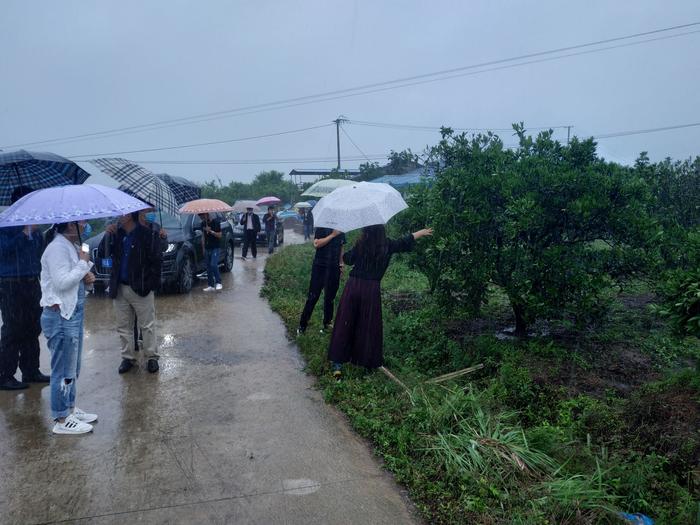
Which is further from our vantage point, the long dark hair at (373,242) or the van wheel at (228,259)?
the van wheel at (228,259)

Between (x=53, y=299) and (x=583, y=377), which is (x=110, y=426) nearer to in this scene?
(x=53, y=299)

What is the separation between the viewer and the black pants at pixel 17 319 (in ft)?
17.9

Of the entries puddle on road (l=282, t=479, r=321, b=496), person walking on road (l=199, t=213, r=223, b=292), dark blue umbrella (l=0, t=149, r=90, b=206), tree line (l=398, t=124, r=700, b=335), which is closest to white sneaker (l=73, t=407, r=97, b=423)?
puddle on road (l=282, t=479, r=321, b=496)

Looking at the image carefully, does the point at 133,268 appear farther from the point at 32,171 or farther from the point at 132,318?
the point at 32,171

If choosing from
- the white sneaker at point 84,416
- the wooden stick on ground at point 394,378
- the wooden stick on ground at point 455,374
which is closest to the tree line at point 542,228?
the wooden stick on ground at point 455,374

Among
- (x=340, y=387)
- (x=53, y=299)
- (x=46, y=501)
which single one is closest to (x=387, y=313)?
(x=340, y=387)

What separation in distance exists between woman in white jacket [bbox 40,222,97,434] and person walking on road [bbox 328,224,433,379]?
7.86ft

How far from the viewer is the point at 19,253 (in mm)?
5441

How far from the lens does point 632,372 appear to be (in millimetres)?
5324

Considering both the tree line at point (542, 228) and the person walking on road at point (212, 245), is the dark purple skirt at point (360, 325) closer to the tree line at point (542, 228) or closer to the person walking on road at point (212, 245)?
the tree line at point (542, 228)

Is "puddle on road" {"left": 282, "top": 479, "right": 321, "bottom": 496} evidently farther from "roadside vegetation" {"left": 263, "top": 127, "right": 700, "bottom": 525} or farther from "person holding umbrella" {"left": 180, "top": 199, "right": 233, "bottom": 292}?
"person holding umbrella" {"left": 180, "top": 199, "right": 233, "bottom": 292}

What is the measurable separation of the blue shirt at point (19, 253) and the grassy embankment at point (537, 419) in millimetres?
3032

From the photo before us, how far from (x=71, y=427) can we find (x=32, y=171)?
108 inches

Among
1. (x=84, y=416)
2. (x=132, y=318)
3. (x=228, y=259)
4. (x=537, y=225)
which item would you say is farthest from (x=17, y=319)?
(x=228, y=259)
